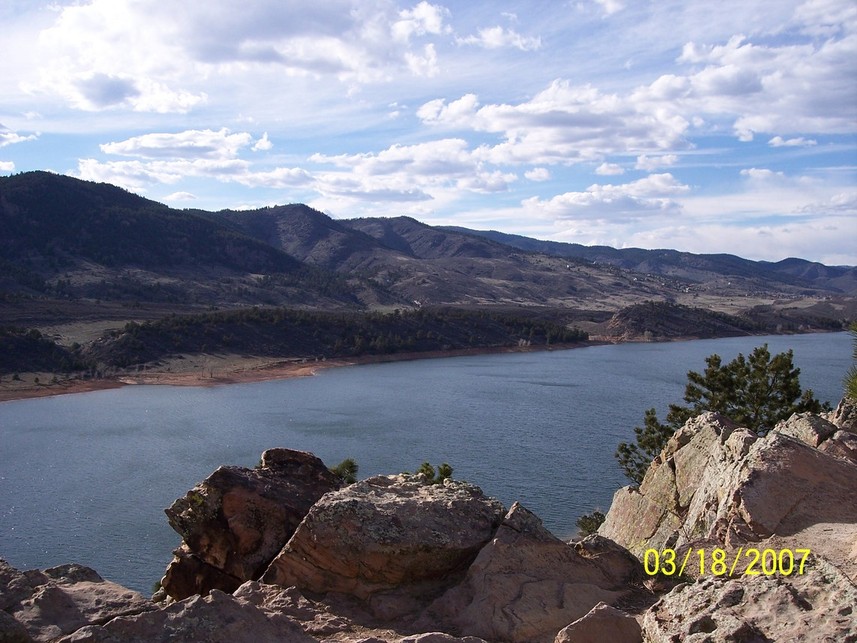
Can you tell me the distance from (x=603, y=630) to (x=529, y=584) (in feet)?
7.14

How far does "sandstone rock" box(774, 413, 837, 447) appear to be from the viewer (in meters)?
14.2

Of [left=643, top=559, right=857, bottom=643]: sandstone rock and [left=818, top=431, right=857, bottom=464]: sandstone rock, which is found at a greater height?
[left=818, top=431, right=857, bottom=464]: sandstone rock

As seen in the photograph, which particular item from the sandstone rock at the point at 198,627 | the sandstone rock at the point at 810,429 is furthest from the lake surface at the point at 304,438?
the sandstone rock at the point at 198,627

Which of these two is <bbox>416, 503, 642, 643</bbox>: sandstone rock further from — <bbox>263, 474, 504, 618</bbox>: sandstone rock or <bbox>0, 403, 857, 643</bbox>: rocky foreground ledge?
<bbox>263, 474, 504, 618</bbox>: sandstone rock

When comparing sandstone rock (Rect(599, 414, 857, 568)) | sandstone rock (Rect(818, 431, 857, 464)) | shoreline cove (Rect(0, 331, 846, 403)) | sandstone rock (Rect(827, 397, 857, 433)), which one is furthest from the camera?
shoreline cove (Rect(0, 331, 846, 403))

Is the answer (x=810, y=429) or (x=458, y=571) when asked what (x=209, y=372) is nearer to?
(x=810, y=429)

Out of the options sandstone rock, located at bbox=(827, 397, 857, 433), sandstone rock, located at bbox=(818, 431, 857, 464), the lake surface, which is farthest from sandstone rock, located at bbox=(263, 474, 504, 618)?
the lake surface

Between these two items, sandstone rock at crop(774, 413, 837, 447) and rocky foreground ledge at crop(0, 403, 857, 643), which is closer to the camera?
rocky foreground ledge at crop(0, 403, 857, 643)

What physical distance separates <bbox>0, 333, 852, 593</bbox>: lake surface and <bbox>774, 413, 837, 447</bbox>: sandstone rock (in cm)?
1424

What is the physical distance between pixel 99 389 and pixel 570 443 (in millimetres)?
45066

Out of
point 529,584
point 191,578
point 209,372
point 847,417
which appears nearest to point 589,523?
point 847,417

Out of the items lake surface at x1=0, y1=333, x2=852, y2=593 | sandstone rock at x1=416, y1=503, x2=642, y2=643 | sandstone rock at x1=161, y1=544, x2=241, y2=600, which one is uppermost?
sandstone rock at x1=416, y1=503, x2=642, y2=643

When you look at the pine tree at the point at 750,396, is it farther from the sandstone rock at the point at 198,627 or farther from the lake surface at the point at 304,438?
the sandstone rock at the point at 198,627

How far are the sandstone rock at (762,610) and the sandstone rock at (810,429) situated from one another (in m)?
7.52
